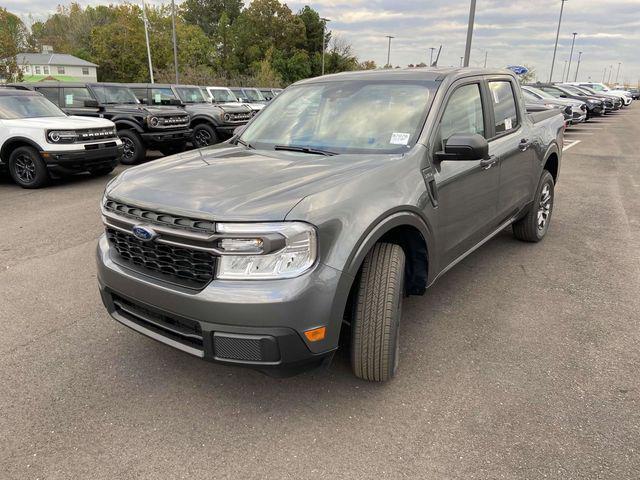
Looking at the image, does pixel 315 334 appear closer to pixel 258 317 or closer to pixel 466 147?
pixel 258 317

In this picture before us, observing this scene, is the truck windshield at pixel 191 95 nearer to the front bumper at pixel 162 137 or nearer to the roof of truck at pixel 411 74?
the front bumper at pixel 162 137

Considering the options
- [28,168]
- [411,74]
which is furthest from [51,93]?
[411,74]

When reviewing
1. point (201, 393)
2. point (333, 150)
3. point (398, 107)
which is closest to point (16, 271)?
point (201, 393)

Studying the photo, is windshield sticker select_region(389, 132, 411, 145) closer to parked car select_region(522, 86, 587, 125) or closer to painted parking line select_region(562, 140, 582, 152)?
painted parking line select_region(562, 140, 582, 152)

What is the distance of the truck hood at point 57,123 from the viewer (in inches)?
332

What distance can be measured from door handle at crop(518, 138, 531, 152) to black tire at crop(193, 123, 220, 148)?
30.5 feet

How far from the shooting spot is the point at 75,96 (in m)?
11.5

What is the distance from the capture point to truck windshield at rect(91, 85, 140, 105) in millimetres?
11783

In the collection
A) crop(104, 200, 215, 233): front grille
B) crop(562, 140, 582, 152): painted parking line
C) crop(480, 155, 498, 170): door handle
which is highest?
crop(480, 155, 498, 170): door handle

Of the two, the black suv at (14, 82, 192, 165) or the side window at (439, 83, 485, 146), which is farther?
the black suv at (14, 82, 192, 165)

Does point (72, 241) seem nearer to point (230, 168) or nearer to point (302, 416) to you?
point (230, 168)

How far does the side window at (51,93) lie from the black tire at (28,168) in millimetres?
3066

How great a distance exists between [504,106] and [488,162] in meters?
0.92

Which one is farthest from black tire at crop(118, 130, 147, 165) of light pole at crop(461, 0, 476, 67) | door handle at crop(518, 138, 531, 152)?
light pole at crop(461, 0, 476, 67)
